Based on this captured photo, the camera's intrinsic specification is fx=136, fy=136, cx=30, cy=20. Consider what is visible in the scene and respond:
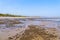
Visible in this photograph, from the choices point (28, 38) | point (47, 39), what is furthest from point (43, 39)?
point (28, 38)

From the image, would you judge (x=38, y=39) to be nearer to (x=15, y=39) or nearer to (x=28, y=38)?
(x=28, y=38)

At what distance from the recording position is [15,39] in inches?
340

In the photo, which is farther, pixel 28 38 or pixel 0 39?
pixel 0 39

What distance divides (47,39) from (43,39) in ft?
0.95

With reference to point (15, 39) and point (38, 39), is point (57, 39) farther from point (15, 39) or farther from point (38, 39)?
point (15, 39)

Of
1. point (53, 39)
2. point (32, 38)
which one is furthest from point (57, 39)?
point (32, 38)

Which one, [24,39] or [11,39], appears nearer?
[24,39]

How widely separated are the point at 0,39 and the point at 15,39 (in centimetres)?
103

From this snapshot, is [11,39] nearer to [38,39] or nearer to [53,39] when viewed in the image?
[38,39]

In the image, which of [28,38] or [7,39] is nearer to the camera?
[28,38]

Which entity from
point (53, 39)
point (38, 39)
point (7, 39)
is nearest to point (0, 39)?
point (7, 39)

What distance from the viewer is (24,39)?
26.8 ft

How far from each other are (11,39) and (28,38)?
121cm

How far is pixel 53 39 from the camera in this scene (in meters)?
8.61
